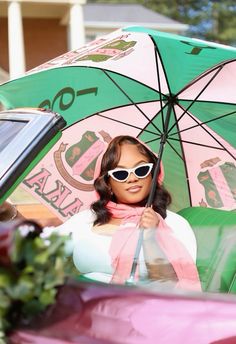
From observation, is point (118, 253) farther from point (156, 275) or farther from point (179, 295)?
point (179, 295)

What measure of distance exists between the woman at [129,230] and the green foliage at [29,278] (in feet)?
1.73

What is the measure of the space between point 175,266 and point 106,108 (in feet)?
7.91

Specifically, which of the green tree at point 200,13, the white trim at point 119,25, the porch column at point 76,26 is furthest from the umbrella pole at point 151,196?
the green tree at point 200,13

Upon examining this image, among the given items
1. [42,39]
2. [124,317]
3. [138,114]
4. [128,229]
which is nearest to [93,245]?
[128,229]

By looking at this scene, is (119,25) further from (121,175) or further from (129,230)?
(129,230)

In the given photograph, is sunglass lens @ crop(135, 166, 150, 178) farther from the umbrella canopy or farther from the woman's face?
the umbrella canopy

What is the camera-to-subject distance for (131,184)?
2938 mm

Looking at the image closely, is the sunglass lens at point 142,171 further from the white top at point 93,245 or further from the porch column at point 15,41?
the porch column at point 15,41

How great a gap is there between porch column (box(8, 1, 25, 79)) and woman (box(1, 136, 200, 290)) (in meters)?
15.3

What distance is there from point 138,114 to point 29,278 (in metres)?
3.21

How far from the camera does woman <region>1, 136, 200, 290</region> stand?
2.02 metres

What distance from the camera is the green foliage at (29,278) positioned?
1.25 m

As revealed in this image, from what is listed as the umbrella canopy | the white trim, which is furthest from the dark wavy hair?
the white trim

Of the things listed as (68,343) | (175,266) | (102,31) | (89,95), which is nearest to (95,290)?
(68,343)
